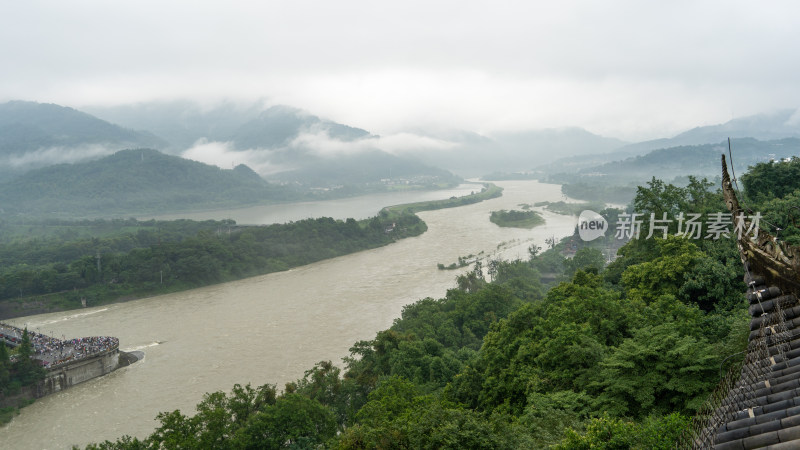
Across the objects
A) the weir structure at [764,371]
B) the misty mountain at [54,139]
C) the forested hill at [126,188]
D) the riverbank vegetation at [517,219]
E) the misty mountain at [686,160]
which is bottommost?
the riverbank vegetation at [517,219]

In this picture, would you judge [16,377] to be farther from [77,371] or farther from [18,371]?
[77,371]

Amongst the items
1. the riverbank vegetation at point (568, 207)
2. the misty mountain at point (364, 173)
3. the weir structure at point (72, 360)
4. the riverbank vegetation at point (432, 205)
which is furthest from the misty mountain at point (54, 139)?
the riverbank vegetation at point (568, 207)

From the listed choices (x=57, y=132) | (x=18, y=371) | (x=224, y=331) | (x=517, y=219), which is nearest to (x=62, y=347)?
(x=18, y=371)

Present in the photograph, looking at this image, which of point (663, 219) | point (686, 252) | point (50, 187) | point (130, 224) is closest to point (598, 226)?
point (663, 219)

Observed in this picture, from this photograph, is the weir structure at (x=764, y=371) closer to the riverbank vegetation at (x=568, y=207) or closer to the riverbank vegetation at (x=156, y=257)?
the riverbank vegetation at (x=156, y=257)

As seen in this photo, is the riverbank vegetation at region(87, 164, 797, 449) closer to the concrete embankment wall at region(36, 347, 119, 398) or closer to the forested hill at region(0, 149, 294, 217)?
the concrete embankment wall at region(36, 347, 119, 398)

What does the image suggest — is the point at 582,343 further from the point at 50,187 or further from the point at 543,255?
the point at 50,187
